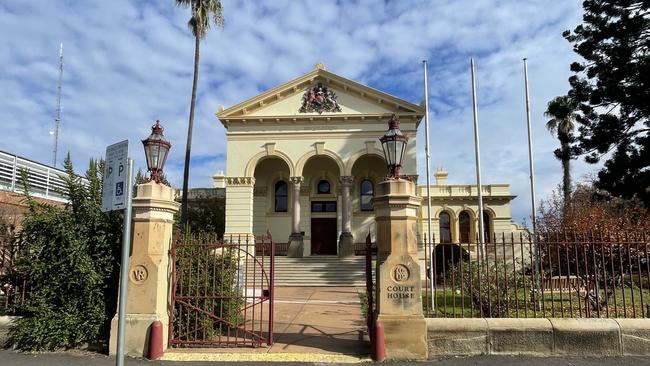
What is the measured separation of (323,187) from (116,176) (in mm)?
25442

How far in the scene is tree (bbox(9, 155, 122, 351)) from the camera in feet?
26.1

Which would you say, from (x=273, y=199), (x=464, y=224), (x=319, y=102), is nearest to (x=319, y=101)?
(x=319, y=102)

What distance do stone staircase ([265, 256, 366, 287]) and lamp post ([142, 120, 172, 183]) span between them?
14119mm

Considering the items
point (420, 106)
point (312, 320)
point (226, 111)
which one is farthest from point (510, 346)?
A: point (226, 111)

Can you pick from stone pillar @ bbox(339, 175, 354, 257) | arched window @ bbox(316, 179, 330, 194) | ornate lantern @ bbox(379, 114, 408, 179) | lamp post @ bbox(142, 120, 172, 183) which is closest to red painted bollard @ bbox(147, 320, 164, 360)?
lamp post @ bbox(142, 120, 172, 183)

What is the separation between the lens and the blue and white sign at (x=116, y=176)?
4.95m

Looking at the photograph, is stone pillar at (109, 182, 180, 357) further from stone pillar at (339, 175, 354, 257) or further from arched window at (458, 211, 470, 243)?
arched window at (458, 211, 470, 243)

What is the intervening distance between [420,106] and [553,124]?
1845 cm

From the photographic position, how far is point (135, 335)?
778cm

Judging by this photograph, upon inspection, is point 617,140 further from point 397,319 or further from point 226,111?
point 226,111

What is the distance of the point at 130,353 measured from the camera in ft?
25.4

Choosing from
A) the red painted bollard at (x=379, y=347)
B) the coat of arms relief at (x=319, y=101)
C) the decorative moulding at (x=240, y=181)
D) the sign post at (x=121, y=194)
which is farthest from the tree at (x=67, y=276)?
the coat of arms relief at (x=319, y=101)

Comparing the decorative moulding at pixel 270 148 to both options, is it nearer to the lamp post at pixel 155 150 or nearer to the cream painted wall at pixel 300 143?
the cream painted wall at pixel 300 143

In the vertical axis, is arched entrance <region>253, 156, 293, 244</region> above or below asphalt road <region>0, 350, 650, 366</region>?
above
